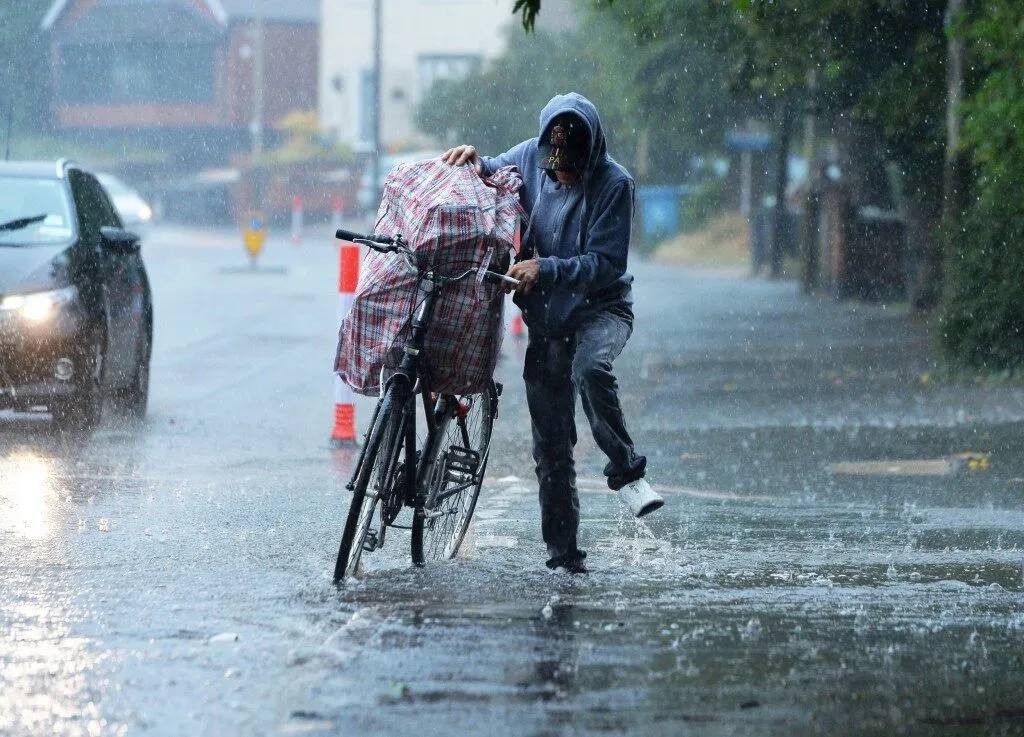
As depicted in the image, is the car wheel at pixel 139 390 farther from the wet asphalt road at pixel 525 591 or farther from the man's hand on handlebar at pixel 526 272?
the man's hand on handlebar at pixel 526 272

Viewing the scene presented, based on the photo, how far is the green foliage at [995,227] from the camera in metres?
14.4

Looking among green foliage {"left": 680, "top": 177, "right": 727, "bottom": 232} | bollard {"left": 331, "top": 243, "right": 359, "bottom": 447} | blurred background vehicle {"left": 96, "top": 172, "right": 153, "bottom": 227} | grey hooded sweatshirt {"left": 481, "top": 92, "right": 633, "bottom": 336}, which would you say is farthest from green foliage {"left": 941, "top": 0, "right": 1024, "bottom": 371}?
green foliage {"left": 680, "top": 177, "right": 727, "bottom": 232}

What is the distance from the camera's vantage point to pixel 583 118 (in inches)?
249

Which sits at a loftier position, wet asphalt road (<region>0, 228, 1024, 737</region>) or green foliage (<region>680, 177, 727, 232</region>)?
wet asphalt road (<region>0, 228, 1024, 737</region>)

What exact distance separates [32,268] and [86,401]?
86 cm

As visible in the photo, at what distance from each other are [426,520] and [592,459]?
3877 millimetres

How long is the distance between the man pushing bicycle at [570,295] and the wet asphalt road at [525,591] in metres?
0.33

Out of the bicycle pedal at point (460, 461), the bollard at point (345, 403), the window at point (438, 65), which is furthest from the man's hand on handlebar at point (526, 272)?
the window at point (438, 65)

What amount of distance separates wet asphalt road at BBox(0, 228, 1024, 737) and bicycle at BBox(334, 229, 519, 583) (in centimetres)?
16

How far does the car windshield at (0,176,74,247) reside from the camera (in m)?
11.5

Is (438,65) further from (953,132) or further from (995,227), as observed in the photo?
(995,227)

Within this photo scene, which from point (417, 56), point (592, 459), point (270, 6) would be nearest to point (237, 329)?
point (592, 459)

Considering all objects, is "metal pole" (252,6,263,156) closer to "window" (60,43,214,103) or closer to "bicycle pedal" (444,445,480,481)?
"window" (60,43,214,103)

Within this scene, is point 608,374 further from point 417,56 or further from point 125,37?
point 125,37
